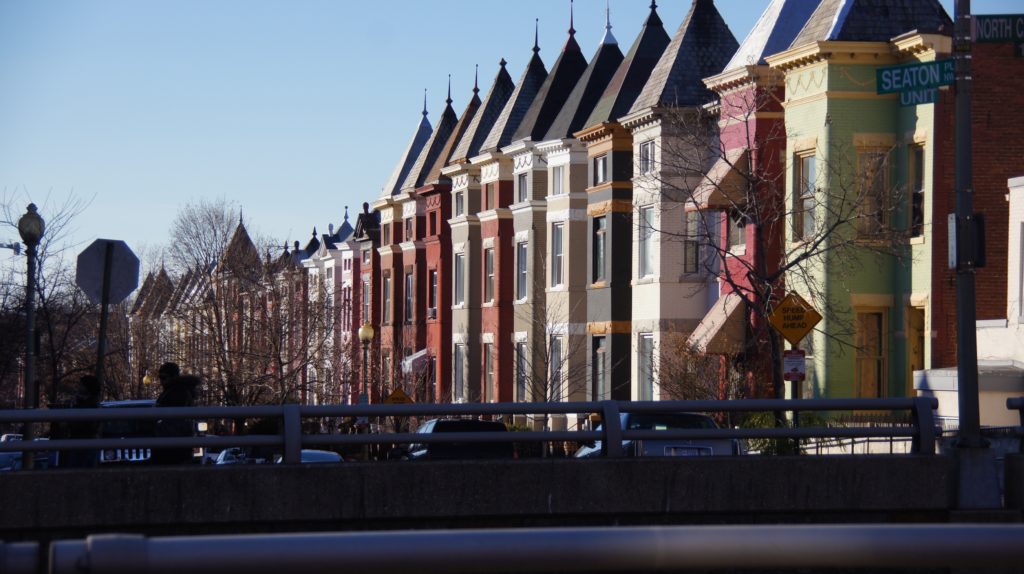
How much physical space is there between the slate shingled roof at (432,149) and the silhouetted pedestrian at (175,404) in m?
47.2

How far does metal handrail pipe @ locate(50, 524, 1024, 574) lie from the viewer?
4039 mm

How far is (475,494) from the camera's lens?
33.4ft

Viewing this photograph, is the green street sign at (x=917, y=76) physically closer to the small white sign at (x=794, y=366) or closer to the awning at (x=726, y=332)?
the small white sign at (x=794, y=366)

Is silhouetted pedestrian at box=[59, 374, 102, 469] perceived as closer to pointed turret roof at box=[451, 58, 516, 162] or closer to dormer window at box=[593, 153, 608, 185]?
dormer window at box=[593, 153, 608, 185]

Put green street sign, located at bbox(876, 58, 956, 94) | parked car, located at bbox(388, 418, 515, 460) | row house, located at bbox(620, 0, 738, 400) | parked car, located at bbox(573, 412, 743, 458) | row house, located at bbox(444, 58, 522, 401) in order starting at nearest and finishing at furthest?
1. green street sign, located at bbox(876, 58, 956, 94)
2. parked car, located at bbox(388, 418, 515, 460)
3. parked car, located at bbox(573, 412, 743, 458)
4. row house, located at bbox(620, 0, 738, 400)
5. row house, located at bbox(444, 58, 522, 401)

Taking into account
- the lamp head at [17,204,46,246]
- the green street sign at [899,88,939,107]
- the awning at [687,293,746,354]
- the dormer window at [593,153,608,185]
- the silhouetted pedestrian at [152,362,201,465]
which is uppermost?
the dormer window at [593,153,608,185]

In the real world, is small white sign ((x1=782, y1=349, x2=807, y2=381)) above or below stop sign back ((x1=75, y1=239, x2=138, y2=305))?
below

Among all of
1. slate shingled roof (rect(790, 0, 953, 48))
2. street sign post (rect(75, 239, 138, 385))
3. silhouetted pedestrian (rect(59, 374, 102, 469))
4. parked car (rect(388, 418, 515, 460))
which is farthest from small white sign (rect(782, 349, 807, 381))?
street sign post (rect(75, 239, 138, 385))

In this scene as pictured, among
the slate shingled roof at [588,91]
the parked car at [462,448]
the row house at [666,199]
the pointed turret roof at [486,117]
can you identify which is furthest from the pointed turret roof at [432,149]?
the parked car at [462,448]

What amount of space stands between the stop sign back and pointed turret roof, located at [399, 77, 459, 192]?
47468 mm

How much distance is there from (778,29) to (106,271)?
2378 centimetres

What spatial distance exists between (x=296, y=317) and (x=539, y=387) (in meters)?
11.6

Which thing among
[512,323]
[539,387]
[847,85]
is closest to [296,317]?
[512,323]

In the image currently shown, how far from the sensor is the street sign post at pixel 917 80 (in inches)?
552
